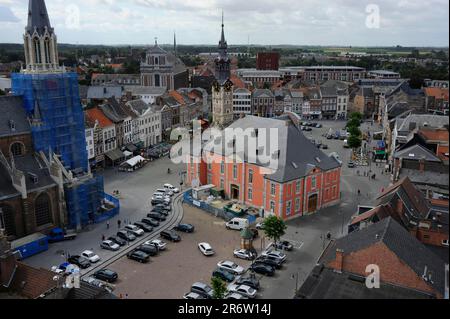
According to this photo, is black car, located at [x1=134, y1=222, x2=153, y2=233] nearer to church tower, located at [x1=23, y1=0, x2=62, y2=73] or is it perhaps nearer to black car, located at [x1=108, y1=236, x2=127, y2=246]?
black car, located at [x1=108, y1=236, x2=127, y2=246]

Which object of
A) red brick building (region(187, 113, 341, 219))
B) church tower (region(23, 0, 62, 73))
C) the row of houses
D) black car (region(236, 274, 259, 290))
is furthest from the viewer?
the row of houses

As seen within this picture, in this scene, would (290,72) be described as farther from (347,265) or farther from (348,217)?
(347,265)

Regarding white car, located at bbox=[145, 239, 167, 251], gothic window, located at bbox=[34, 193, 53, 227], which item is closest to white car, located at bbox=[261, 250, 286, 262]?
white car, located at bbox=[145, 239, 167, 251]

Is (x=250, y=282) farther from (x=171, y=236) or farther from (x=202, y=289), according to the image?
(x=171, y=236)

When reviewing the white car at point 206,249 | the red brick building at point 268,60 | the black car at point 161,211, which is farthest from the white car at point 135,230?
the red brick building at point 268,60

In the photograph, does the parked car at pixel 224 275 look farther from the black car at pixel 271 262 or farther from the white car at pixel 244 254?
the white car at pixel 244 254

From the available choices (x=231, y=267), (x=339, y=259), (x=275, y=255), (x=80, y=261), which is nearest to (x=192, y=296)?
(x=231, y=267)
